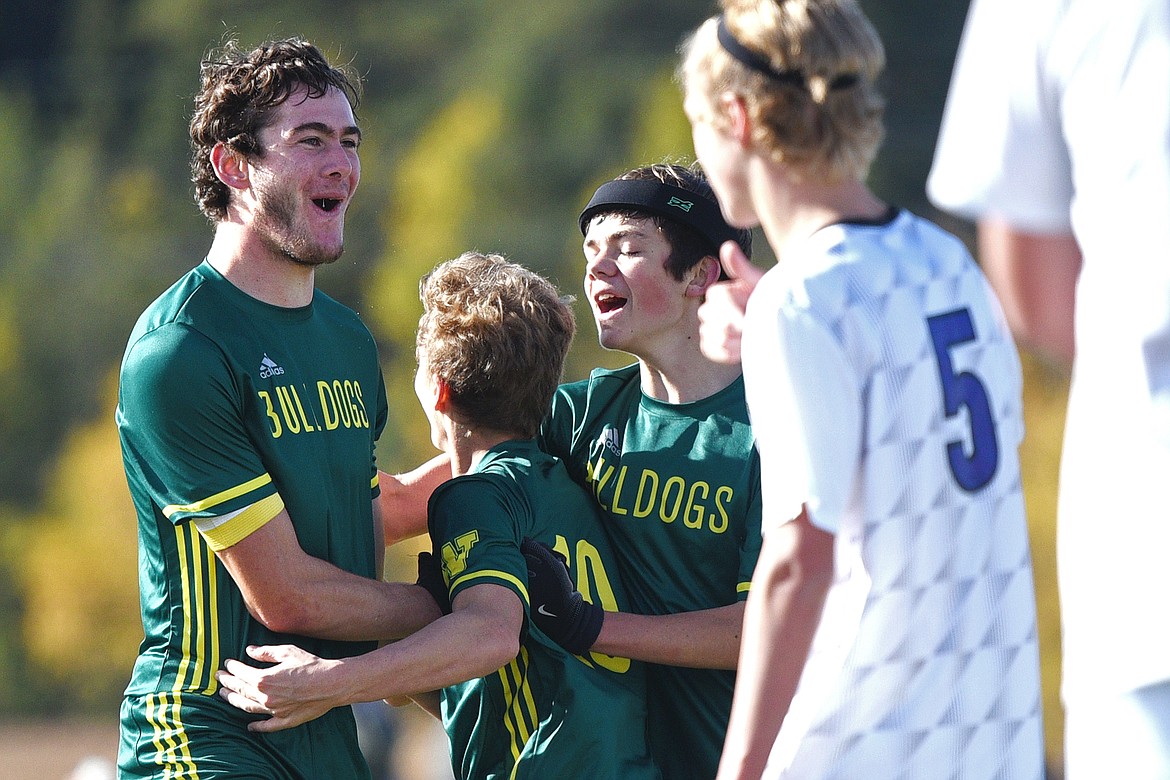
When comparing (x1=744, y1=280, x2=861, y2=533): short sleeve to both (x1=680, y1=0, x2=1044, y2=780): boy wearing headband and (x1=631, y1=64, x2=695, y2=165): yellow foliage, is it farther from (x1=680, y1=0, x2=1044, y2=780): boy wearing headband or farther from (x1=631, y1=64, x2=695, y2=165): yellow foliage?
(x1=631, y1=64, x2=695, y2=165): yellow foliage

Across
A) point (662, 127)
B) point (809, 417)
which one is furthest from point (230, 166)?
point (662, 127)

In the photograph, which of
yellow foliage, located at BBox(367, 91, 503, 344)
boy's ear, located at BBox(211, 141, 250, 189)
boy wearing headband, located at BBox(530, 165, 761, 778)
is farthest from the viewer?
yellow foliage, located at BBox(367, 91, 503, 344)

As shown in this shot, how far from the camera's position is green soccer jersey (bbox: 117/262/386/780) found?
9.42ft

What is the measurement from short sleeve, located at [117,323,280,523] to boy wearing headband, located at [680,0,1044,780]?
4.05 ft

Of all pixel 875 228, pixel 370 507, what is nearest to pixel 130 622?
pixel 370 507

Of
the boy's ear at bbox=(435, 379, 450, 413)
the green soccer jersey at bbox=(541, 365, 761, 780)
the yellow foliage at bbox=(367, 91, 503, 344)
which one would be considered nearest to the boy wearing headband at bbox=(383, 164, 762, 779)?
the green soccer jersey at bbox=(541, 365, 761, 780)

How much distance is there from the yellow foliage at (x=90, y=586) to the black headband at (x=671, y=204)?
13.6 metres

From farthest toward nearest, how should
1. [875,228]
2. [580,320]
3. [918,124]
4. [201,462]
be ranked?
[918,124] → [580,320] → [201,462] → [875,228]

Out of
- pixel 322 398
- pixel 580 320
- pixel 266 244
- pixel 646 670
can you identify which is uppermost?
pixel 580 320

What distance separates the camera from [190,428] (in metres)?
2.86

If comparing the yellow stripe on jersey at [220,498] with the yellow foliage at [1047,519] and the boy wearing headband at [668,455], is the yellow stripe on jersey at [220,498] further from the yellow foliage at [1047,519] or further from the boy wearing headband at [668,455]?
the yellow foliage at [1047,519]

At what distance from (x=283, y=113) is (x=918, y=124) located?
15.0m

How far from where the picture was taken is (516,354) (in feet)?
10.3

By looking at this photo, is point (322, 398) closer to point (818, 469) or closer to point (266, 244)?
point (266, 244)
